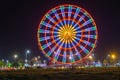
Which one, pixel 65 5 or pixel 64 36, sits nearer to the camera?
pixel 64 36

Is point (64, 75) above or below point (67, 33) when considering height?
below

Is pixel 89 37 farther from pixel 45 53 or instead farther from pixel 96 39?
pixel 45 53

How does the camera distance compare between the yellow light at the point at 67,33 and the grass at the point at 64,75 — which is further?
Result: the yellow light at the point at 67,33

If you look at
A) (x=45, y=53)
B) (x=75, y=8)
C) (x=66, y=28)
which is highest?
(x=75, y=8)

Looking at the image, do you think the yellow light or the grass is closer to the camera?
the grass

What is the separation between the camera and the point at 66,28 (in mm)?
78688

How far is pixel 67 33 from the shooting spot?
254ft

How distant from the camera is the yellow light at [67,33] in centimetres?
7750

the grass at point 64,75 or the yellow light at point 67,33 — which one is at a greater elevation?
the yellow light at point 67,33

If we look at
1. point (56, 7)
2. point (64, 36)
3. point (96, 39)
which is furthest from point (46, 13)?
point (96, 39)

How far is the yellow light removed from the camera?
77500 millimetres

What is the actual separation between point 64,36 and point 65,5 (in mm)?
9459

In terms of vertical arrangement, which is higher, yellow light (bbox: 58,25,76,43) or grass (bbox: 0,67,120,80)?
yellow light (bbox: 58,25,76,43)

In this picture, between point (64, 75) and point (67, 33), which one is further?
point (67, 33)
